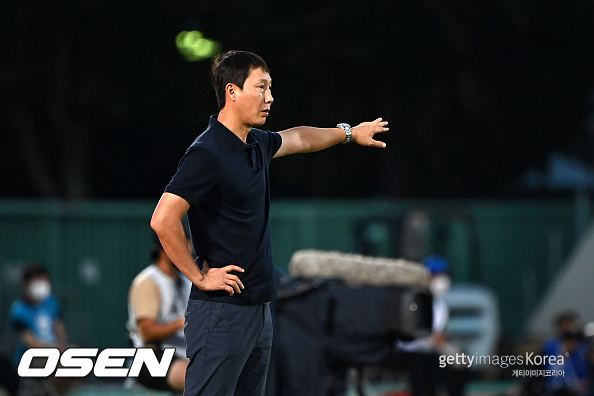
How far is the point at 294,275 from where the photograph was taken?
8.82 metres

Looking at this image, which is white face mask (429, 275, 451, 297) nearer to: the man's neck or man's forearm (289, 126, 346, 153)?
man's forearm (289, 126, 346, 153)

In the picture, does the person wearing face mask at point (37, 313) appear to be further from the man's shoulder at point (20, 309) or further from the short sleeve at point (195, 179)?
the short sleeve at point (195, 179)

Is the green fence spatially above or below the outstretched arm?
below

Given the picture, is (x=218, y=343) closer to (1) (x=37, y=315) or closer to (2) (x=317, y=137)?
(2) (x=317, y=137)

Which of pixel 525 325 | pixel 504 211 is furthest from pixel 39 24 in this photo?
pixel 525 325

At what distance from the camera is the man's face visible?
513 centimetres

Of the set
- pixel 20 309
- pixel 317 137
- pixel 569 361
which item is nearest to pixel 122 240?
pixel 20 309

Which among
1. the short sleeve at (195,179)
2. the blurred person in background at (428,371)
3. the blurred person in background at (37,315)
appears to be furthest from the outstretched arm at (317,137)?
the blurred person in background at (37,315)

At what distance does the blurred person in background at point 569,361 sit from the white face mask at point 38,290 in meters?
5.24

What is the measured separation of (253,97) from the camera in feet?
16.8

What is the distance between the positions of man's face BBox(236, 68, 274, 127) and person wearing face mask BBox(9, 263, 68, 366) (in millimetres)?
7455

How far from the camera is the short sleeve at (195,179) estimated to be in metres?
4.90

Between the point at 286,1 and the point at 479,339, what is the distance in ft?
26.3

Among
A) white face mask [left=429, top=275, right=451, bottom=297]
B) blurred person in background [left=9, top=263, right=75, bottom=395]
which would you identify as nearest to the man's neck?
blurred person in background [left=9, top=263, right=75, bottom=395]
